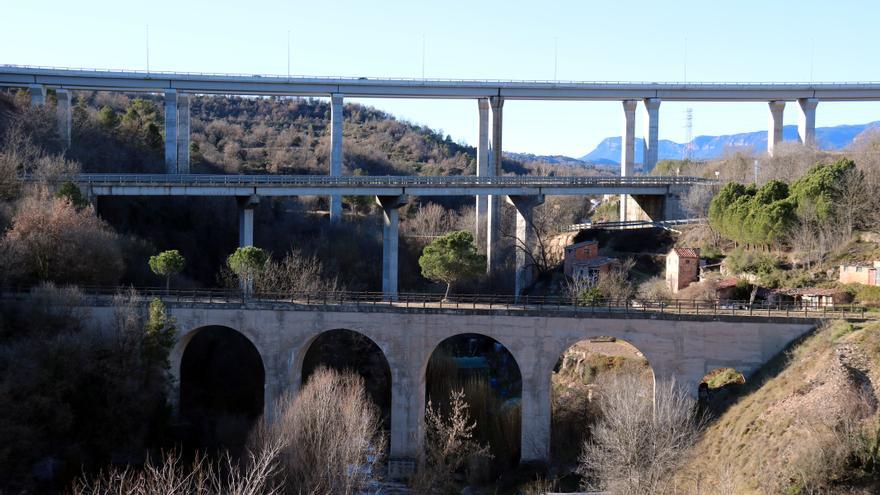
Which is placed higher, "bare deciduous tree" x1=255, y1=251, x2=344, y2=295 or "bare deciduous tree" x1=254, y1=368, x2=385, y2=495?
"bare deciduous tree" x1=255, y1=251, x2=344, y2=295

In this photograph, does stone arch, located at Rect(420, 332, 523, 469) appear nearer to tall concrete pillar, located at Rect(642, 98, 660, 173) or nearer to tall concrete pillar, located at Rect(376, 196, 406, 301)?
tall concrete pillar, located at Rect(376, 196, 406, 301)

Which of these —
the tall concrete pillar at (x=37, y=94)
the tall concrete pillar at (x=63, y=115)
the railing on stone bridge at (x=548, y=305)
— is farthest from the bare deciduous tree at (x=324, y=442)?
the tall concrete pillar at (x=37, y=94)

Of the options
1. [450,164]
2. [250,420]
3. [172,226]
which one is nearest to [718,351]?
[250,420]

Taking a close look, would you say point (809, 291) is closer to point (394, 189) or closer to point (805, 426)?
point (805, 426)

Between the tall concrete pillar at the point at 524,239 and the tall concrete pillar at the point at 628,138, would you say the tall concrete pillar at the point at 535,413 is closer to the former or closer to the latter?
the tall concrete pillar at the point at 524,239

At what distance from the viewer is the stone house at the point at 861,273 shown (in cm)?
3512

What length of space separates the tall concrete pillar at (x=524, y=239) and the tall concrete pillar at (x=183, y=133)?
70.2 ft

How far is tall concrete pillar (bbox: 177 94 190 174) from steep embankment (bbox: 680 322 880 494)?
39225 millimetres

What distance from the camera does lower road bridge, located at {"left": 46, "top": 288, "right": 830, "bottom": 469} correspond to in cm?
3042

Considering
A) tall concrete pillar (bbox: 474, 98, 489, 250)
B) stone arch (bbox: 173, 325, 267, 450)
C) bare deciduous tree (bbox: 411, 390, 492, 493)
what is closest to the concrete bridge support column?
bare deciduous tree (bbox: 411, 390, 492, 493)

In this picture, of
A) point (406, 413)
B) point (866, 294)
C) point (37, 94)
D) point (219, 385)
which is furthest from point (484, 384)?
point (37, 94)

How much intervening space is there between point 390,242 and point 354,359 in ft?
26.3

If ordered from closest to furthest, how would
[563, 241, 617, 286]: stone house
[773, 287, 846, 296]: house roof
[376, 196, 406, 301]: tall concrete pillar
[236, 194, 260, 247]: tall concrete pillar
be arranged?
[773, 287, 846, 296]: house roof < [563, 241, 617, 286]: stone house < [236, 194, 260, 247]: tall concrete pillar < [376, 196, 406, 301]: tall concrete pillar

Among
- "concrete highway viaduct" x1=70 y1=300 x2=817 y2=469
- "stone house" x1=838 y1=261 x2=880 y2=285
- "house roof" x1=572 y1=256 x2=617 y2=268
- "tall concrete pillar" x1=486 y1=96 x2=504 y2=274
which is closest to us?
"concrete highway viaduct" x1=70 y1=300 x2=817 y2=469
